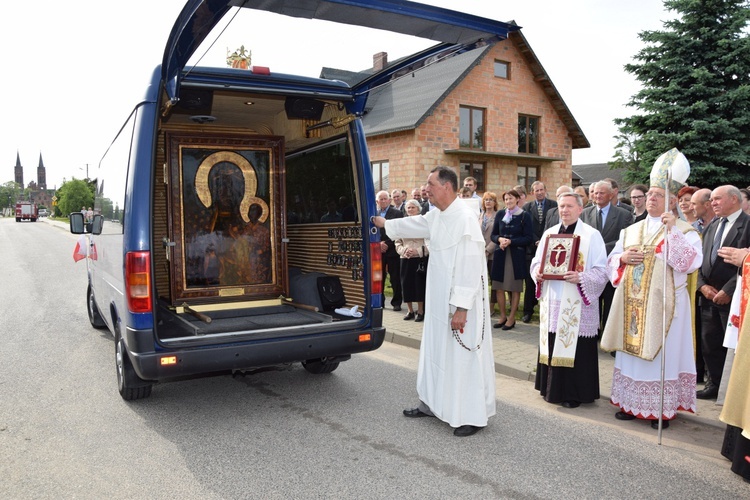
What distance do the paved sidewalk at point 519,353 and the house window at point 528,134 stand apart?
21.3 meters

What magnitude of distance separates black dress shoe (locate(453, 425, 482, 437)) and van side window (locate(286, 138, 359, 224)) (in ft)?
6.94

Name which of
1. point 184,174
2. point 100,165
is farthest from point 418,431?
point 100,165

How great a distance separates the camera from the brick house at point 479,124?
24344 millimetres

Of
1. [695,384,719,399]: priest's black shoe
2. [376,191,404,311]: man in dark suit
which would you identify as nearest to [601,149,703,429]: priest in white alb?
[695,384,719,399]: priest's black shoe

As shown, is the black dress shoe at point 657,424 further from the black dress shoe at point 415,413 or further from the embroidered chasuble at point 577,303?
the black dress shoe at point 415,413

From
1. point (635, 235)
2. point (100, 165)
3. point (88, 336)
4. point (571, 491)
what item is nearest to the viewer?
point (571, 491)

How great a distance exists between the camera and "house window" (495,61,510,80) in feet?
90.0

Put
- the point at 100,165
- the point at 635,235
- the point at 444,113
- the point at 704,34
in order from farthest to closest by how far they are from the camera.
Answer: the point at 444,113 < the point at 704,34 < the point at 100,165 < the point at 635,235

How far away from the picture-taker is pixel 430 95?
991 inches

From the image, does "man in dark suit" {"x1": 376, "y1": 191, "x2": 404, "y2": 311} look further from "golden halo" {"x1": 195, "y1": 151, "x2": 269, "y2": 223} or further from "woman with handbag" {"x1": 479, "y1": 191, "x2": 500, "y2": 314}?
"golden halo" {"x1": 195, "y1": 151, "x2": 269, "y2": 223}

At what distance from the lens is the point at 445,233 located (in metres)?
4.69

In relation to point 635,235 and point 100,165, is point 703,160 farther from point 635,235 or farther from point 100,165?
point 100,165

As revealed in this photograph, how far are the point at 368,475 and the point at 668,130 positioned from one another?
74.2 ft

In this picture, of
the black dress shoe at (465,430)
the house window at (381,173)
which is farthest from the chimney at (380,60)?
the black dress shoe at (465,430)
